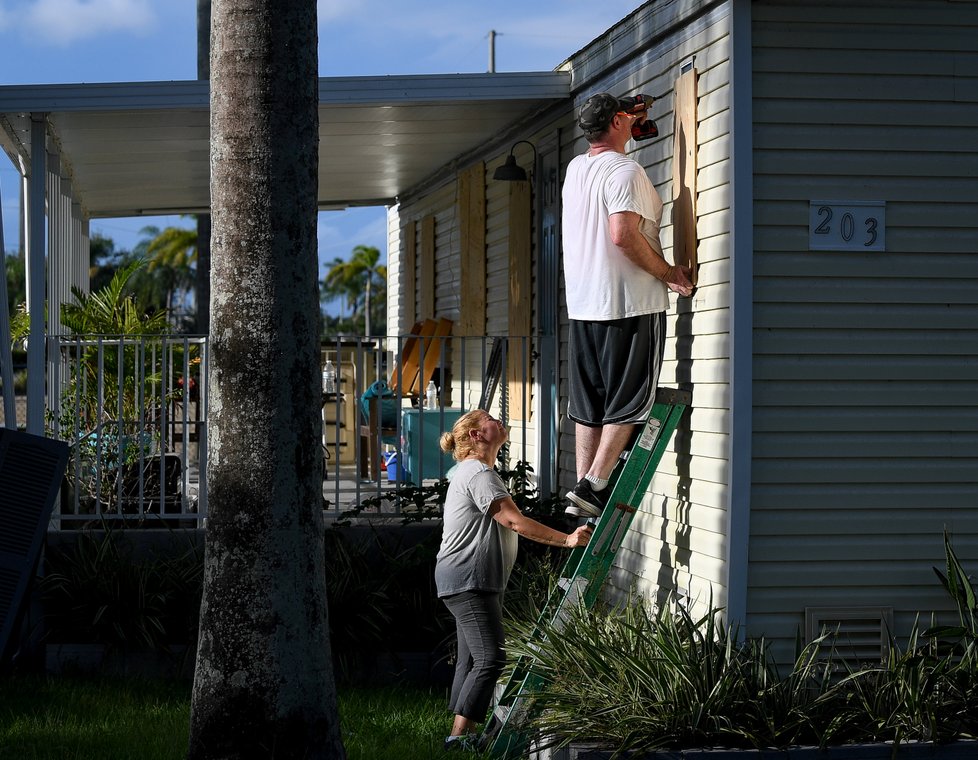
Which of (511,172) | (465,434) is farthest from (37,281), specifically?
(465,434)

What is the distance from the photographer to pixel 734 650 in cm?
521

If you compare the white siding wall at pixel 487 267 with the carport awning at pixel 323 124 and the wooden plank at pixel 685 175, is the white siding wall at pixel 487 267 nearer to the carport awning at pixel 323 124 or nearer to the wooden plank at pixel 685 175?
the carport awning at pixel 323 124

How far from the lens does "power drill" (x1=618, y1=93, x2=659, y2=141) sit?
19.8 feet

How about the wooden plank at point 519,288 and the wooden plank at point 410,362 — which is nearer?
the wooden plank at point 519,288

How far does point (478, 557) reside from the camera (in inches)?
225

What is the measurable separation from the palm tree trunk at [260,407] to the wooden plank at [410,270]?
9183 millimetres

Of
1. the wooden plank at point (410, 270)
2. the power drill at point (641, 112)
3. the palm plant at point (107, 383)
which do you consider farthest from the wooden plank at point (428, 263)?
the power drill at point (641, 112)

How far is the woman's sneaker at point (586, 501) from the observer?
5.71m

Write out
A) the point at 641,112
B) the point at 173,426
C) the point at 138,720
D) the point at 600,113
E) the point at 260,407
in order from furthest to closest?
the point at 173,426
the point at 138,720
the point at 641,112
the point at 600,113
the point at 260,407

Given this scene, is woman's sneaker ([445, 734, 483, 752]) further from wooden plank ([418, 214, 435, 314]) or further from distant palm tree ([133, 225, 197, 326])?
distant palm tree ([133, 225, 197, 326])

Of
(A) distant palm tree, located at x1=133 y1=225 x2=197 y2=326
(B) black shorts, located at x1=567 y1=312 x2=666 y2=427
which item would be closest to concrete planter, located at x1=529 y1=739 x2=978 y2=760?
(B) black shorts, located at x1=567 y1=312 x2=666 y2=427

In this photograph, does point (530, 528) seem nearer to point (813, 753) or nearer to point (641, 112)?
point (813, 753)

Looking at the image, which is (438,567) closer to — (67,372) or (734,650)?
(734,650)

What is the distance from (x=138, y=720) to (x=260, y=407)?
230 cm
